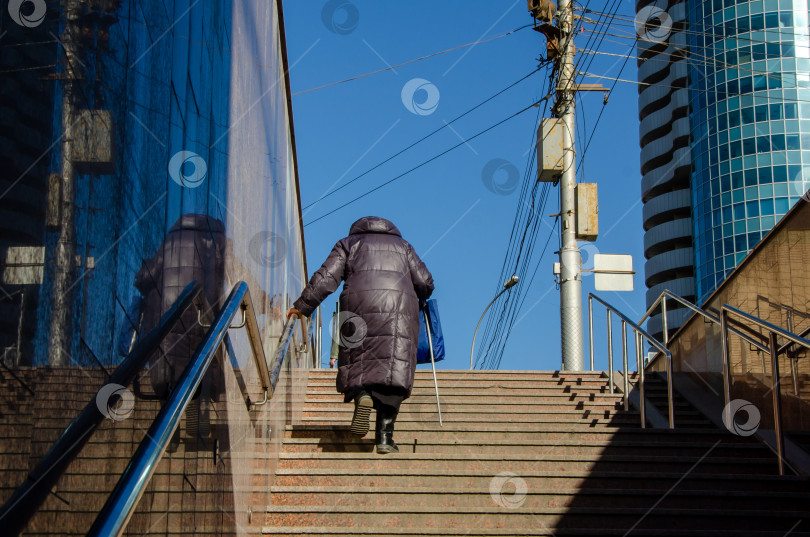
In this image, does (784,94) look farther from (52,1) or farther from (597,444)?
(52,1)

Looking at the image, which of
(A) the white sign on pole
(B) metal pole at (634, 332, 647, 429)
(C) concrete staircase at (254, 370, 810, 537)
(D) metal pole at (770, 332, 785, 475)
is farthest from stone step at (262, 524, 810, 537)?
(A) the white sign on pole

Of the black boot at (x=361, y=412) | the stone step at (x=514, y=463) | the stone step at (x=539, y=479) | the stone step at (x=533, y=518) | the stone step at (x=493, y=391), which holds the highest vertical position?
the stone step at (x=493, y=391)

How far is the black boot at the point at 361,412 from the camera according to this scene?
19.0 feet

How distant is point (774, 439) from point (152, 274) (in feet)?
15.8

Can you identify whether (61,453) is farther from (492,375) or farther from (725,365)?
(492,375)

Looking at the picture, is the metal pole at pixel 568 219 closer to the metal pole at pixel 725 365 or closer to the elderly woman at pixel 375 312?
the metal pole at pixel 725 365

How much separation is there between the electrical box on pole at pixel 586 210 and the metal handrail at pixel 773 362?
638cm

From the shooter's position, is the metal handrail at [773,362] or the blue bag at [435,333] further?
the blue bag at [435,333]

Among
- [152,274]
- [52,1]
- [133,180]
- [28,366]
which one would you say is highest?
[52,1]

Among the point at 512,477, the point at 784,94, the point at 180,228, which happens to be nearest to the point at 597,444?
the point at 512,477

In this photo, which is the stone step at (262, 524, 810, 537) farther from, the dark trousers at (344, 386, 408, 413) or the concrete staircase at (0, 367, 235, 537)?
the concrete staircase at (0, 367, 235, 537)

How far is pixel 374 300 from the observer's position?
598 centimetres

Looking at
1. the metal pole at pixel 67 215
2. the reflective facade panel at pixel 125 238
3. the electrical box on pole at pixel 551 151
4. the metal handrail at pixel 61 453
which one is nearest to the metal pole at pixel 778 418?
the reflective facade panel at pixel 125 238

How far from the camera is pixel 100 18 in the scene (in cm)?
194
